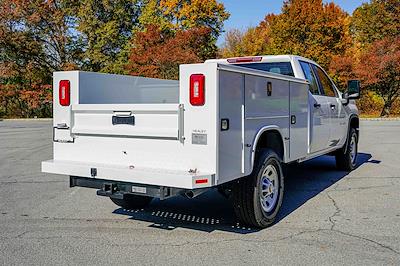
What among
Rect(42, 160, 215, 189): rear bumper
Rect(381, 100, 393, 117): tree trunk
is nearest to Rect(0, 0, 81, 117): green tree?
Rect(381, 100, 393, 117): tree trunk

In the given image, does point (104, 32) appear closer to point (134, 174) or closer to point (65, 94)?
point (65, 94)

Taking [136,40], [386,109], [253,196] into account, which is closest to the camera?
[253,196]

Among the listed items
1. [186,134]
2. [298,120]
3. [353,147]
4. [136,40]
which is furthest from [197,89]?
[136,40]

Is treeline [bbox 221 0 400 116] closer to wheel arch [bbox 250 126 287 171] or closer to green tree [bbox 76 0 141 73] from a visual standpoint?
green tree [bbox 76 0 141 73]

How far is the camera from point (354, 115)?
9.38 m

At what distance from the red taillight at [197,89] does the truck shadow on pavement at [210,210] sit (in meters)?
1.72

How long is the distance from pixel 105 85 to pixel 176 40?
81.9 feet

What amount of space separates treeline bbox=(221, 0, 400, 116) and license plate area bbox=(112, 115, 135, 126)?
94.0 ft

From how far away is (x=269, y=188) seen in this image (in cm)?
559

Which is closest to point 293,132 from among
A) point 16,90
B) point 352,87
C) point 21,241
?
point 352,87

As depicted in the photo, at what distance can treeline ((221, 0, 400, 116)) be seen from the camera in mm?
31044

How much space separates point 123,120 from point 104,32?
103ft

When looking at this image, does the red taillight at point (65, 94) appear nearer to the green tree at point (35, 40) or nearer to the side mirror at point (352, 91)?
the side mirror at point (352, 91)

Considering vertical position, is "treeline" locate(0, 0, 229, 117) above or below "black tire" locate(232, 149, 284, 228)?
above
